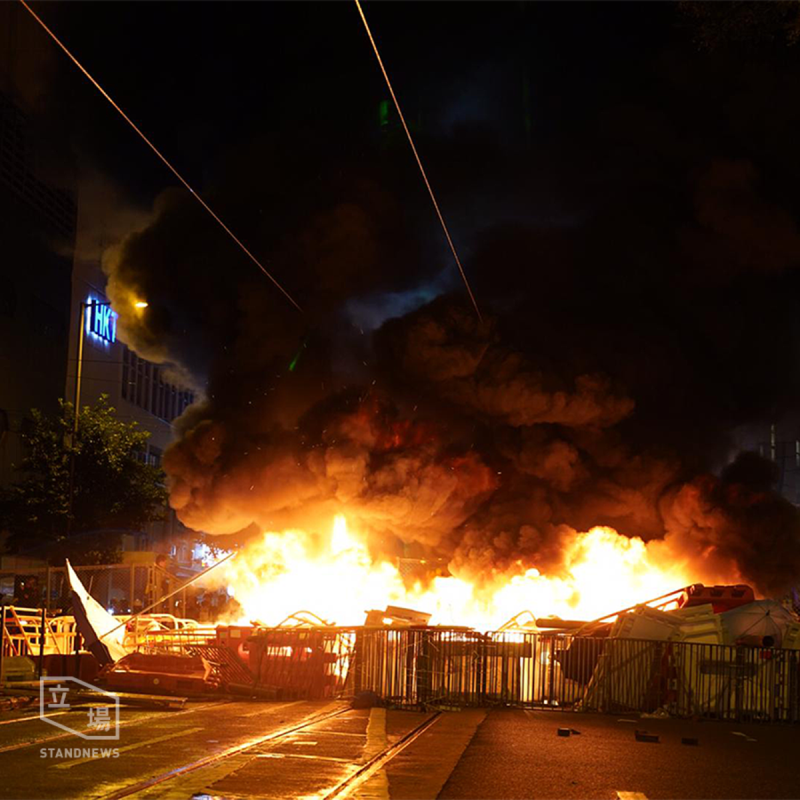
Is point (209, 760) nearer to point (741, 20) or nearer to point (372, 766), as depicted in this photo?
point (372, 766)

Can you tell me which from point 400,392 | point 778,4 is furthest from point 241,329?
point 778,4

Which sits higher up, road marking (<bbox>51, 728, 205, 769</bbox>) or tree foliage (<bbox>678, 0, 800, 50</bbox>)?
tree foliage (<bbox>678, 0, 800, 50</bbox>)

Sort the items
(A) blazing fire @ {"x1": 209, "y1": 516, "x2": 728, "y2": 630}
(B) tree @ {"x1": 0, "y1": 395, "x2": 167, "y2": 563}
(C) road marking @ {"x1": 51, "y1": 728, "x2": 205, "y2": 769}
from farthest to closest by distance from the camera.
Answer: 1. (B) tree @ {"x1": 0, "y1": 395, "x2": 167, "y2": 563}
2. (A) blazing fire @ {"x1": 209, "y1": 516, "x2": 728, "y2": 630}
3. (C) road marking @ {"x1": 51, "y1": 728, "x2": 205, "y2": 769}

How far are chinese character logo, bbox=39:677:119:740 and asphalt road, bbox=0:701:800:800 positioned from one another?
22 cm

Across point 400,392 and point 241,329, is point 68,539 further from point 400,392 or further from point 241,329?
point 400,392


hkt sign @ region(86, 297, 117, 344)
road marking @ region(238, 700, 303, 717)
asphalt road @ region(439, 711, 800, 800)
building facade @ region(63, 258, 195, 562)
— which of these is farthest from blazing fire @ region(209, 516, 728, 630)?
hkt sign @ region(86, 297, 117, 344)

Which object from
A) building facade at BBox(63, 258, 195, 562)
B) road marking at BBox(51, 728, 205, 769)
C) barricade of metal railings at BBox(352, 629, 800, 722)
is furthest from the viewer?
building facade at BBox(63, 258, 195, 562)

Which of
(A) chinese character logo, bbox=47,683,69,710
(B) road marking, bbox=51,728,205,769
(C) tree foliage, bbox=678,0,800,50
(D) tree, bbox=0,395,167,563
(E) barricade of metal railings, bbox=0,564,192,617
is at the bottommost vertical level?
(A) chinese character logo, bbox=47,683,69,710

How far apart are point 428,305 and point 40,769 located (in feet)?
69.2

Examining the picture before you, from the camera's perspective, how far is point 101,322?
51656 millimetres

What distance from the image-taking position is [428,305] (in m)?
29.7

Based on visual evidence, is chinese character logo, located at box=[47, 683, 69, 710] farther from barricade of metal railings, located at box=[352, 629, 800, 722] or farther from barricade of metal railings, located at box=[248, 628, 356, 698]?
barricade of metal railings, located at box=[352, 629, 800, 722]

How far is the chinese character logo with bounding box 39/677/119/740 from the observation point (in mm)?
13203

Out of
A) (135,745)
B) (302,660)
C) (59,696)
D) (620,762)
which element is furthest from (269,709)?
(620,762)
